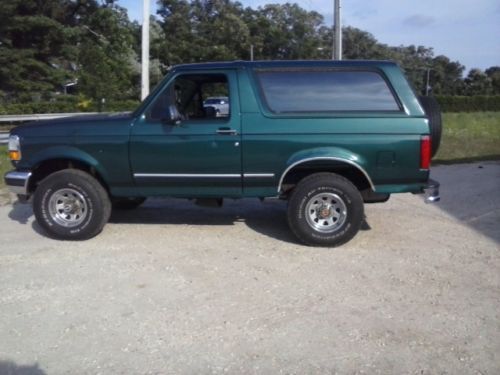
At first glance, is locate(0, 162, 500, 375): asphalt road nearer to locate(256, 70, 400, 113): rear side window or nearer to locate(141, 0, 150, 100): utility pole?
locate(256, 70, 400, 113): rear side window

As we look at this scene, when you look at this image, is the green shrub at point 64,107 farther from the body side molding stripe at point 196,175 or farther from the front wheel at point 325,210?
the front wheel at point 325,210

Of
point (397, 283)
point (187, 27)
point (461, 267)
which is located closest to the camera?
point (397, 283)

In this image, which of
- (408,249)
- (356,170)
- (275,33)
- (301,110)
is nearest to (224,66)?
(301,110)

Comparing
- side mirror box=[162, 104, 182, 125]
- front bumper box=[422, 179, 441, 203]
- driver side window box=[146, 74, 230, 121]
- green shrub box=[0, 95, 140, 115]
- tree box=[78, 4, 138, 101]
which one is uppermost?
tree box=[78, 4, 138, 101]

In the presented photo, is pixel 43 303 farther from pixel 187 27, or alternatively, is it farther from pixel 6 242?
pixel 187 27

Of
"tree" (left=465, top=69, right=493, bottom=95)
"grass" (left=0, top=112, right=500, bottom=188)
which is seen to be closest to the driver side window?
"grass" (left=0, top=112, right=500, bottom=188)

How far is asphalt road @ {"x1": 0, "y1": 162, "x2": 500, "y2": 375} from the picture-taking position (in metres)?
3.74

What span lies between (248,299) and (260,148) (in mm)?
1940

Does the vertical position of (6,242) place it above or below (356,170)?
below

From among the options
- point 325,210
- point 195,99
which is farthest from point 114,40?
point 325,210

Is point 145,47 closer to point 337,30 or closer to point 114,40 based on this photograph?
point 337,30

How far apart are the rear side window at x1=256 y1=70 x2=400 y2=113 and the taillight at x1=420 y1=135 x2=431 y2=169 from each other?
1.54 ft

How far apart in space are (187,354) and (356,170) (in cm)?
320

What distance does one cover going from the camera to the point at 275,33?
66.6 meters
